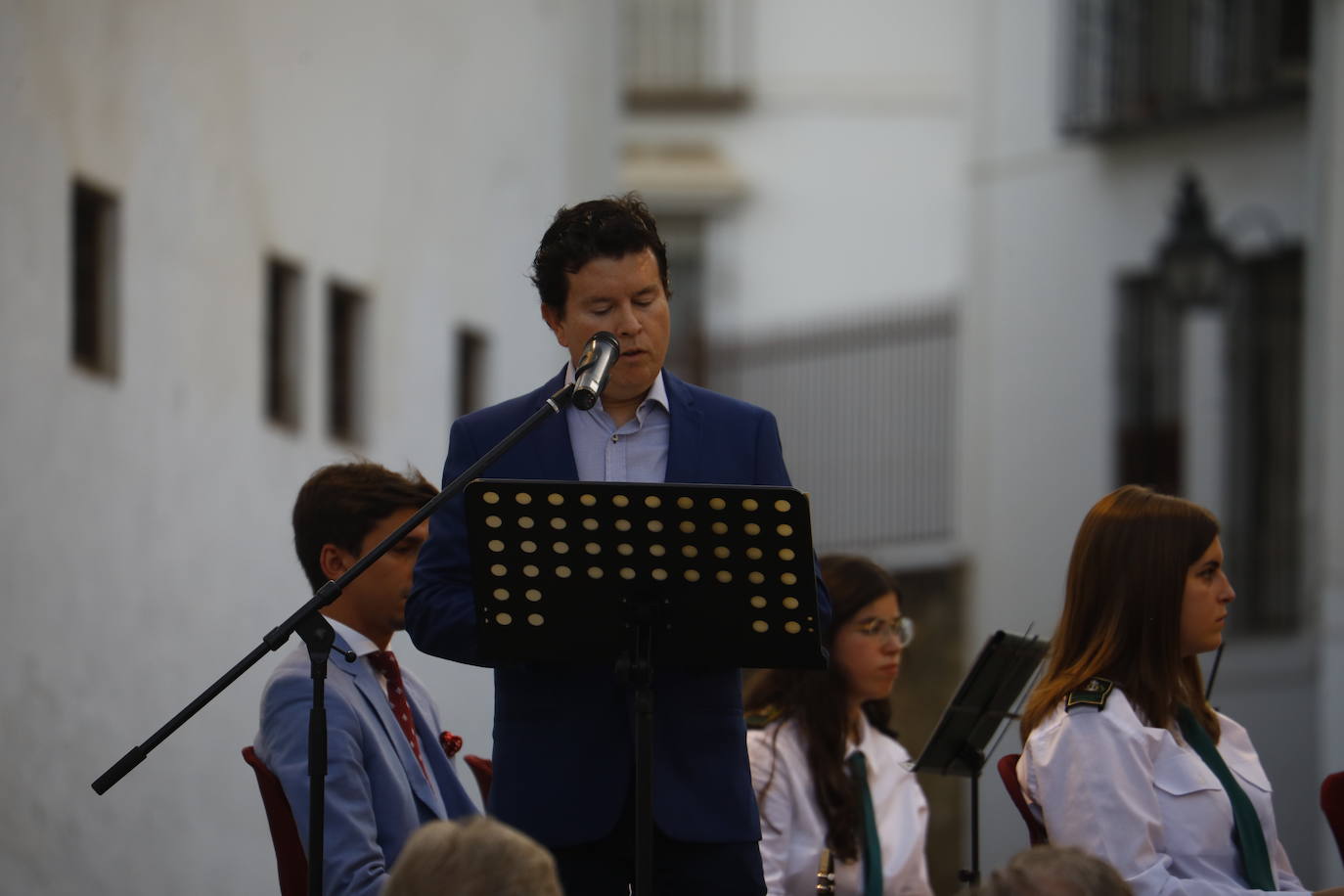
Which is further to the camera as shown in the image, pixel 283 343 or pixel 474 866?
pixel 283 343

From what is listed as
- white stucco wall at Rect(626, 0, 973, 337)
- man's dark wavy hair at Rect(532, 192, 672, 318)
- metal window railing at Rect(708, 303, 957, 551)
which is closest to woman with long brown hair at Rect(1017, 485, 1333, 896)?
man's dark wavy hair at Rect(532, 192, 672, 318)

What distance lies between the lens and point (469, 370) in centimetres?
1191

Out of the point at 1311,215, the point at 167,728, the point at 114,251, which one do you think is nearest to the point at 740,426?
→ the point at 167,728

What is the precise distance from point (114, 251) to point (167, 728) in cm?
459

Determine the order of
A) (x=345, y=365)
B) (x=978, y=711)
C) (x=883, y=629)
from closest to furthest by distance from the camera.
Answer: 1. (x=978, y=711)
2. (x=883, y=629)
3. (x=345, y=365)

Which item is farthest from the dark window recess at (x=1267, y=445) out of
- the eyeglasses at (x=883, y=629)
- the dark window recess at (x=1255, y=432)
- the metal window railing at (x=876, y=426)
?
the eyeglasses at (x=883, y=629)

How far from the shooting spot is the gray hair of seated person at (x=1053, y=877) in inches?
129

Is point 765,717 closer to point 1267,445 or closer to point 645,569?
point 645,569

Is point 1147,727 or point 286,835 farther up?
point 1147,727

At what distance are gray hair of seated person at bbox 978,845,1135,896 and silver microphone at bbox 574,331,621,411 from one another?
1.13m

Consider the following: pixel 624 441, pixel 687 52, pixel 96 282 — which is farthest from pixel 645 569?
pixel 687 52

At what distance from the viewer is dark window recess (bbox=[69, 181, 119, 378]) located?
8125 millimetres

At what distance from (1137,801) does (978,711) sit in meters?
1.04

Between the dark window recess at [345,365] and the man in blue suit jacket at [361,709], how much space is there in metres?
5.81
